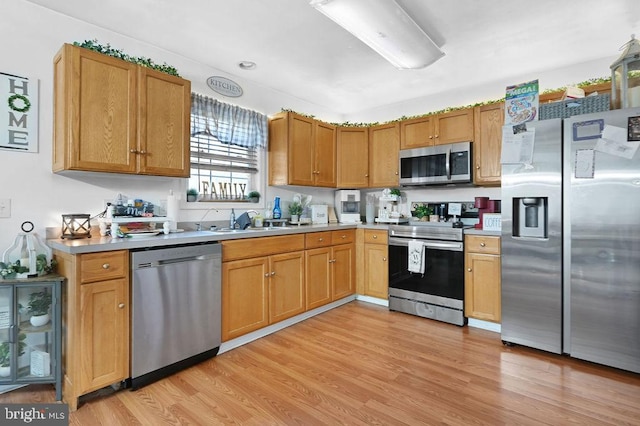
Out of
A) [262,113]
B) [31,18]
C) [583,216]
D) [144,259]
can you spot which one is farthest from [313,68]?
[583,216]

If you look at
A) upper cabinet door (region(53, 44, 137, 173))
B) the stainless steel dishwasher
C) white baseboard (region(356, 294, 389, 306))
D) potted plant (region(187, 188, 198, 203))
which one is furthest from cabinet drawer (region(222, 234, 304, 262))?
white baseboard (region(356, 294, 389, 306))

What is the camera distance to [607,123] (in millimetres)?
2312

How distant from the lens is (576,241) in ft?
7.98

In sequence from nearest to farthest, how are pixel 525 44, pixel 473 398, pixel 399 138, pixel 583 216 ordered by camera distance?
pixel 473 398 → pixel 583 216 → pixel 525 44 → pixel 399 138

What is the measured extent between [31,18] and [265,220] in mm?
2357

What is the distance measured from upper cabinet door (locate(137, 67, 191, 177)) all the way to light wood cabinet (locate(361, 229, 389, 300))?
7.01 ft

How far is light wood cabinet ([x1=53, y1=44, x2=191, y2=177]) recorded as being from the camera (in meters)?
2.07

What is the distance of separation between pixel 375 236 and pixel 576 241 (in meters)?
1.85

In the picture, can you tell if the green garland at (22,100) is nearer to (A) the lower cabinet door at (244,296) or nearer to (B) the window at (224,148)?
(B) the window at (224,148)

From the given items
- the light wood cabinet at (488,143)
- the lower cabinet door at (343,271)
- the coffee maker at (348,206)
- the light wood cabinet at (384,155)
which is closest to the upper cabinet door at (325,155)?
the coffee maker at (348,206)

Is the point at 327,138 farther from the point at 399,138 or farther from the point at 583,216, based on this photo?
the point at 583,216

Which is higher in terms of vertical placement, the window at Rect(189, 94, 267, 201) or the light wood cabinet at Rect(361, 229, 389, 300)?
the window at Rect(189, 94, 267, 201)

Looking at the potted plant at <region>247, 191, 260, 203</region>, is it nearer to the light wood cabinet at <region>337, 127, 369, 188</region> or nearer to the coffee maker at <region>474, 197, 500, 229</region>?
the light wood cabinet at <region>337, 127, 369, 188</region>

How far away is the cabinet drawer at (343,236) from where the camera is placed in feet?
11.9
